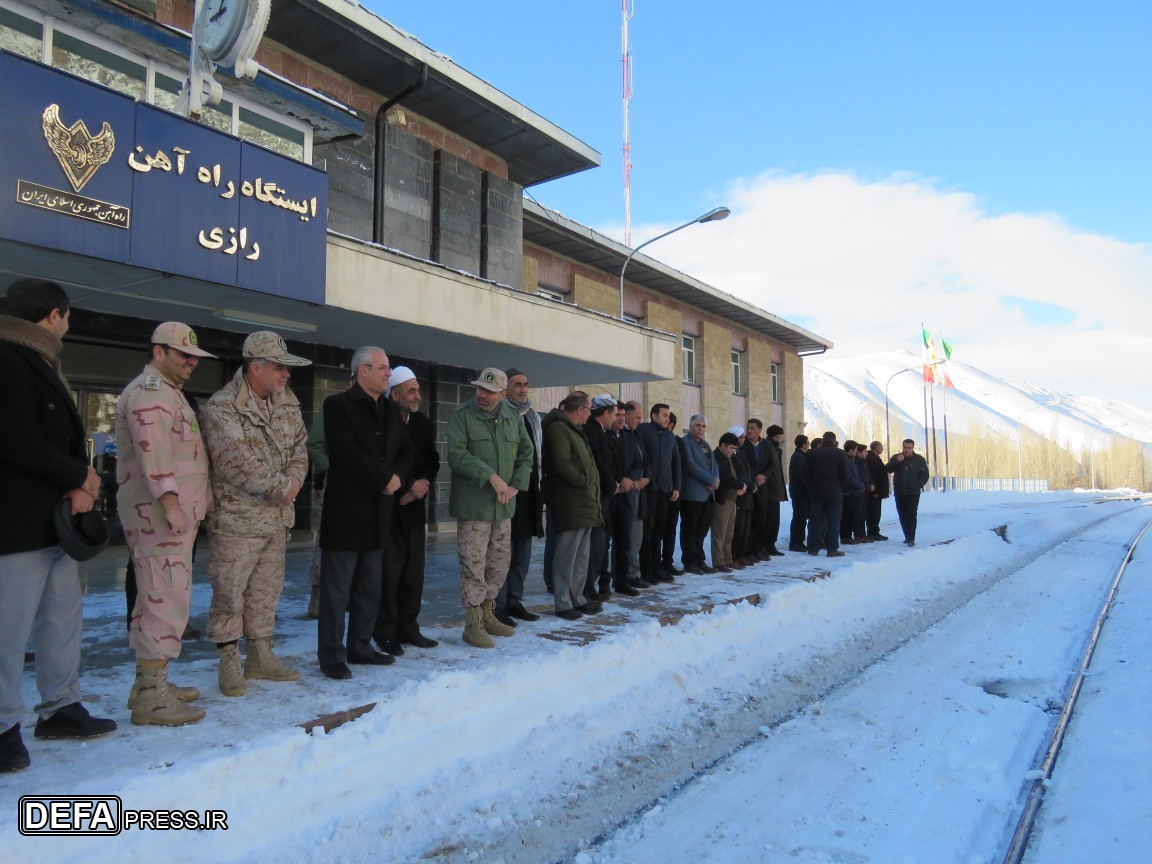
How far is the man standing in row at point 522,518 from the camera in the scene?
5875mm

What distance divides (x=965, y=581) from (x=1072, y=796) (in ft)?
24.5

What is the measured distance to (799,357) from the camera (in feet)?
107

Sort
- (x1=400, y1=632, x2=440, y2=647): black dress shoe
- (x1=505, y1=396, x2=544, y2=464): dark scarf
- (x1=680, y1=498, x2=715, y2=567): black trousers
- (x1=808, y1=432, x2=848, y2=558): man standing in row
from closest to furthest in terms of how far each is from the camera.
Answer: (x1=400, y1=632, x2=440, y2=647): black dress shoe < (x1=505, y1=396, x2=544, y2=464): dark scarf < (x1=680, y1=498, x2=715, y2=567): black trousers < (x1=808, y1=432, x2=848, y2=558): man standing in row

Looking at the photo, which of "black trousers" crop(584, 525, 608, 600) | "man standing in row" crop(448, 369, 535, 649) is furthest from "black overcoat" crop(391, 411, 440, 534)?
"black trousers" crop(584, 525, 608, 600)

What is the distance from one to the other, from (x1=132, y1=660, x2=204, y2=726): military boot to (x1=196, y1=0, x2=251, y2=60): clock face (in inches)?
281

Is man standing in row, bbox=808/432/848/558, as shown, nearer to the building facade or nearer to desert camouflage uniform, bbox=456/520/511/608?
the building facade

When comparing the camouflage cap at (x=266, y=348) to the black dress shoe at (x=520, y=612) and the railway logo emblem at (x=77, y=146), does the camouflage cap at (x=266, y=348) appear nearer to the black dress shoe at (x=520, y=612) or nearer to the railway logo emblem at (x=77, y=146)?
the black dress shoe at (x=520, y=612)

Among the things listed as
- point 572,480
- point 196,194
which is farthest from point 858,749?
point 196,194

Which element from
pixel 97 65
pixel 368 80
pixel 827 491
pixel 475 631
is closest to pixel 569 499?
pixel 475 631

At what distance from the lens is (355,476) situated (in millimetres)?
4484

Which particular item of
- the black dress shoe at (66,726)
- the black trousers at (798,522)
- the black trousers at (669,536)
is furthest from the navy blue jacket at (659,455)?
the black dress shoe at (66,726)

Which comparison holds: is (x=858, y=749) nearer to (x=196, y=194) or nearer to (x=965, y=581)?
(x=965, y=581)

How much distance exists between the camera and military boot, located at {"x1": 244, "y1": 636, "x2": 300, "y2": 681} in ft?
14.1

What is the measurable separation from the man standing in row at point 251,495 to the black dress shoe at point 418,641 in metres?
1.05
